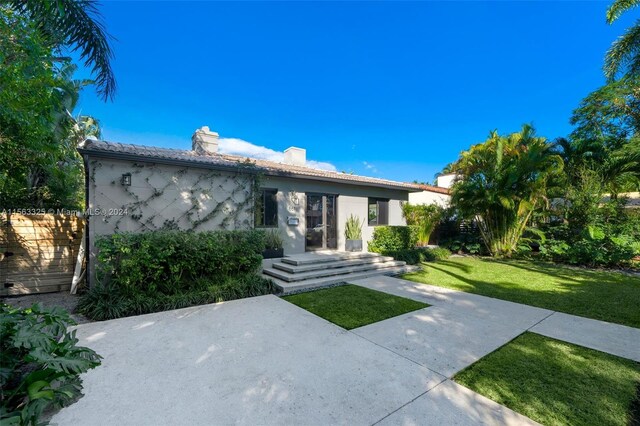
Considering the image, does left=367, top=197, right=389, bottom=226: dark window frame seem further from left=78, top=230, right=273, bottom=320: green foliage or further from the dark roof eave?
left=78, top=230, right=273, bottom=320: green foliage

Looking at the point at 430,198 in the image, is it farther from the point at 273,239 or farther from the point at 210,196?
the point at 210,196

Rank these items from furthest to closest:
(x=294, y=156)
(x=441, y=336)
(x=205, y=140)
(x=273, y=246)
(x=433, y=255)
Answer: (x=294, y=156)
(x=205, y=140)
(x=433, y=255)
(x=273, y=246)
(x=441, y=336)

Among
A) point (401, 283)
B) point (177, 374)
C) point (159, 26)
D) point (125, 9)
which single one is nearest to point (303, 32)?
point (159, 26)

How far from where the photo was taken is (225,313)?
4.97 metres

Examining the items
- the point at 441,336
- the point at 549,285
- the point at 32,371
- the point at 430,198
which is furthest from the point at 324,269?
the point at 430,198

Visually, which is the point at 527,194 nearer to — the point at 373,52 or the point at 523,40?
the point at 523,40

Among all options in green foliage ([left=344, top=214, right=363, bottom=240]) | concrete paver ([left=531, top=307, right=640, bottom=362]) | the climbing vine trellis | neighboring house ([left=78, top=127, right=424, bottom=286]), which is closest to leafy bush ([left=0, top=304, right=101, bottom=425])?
neighboring house ([left=78, top=127, right=424, bottom=286])

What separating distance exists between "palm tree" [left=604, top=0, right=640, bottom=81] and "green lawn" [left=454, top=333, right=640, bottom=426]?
977 centimetres

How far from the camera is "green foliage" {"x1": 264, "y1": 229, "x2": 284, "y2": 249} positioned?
8.50 meters

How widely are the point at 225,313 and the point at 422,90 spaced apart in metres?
16.8

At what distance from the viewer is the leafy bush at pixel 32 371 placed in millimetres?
1845

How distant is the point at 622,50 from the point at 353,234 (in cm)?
1066

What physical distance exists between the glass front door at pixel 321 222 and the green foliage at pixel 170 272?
371cm

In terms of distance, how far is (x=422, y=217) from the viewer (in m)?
13.8
